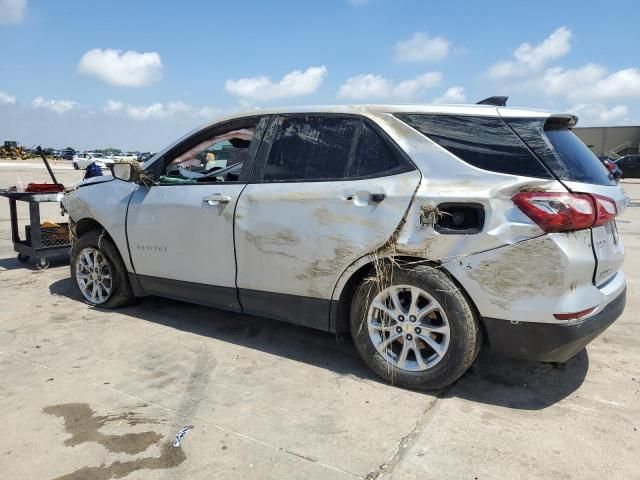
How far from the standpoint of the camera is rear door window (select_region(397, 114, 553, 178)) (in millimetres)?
3107

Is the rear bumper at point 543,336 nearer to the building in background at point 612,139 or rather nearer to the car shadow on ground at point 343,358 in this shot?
the car shadow on ground at point 343,358

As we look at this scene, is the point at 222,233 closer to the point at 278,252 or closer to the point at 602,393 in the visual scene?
the point at 278,252

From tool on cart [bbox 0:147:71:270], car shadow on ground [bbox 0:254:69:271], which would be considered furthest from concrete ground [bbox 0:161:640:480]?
car shadow on ground [bbox 0:254:69:271]

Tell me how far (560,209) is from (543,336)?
2.39ft

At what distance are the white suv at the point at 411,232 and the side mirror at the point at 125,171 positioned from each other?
51 centimetres

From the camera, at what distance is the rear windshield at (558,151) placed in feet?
10.1

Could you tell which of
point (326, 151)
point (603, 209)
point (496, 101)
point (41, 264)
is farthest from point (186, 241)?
point (41, 264)

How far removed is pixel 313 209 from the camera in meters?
3.62

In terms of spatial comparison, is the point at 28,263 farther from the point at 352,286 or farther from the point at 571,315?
the point at 571,315

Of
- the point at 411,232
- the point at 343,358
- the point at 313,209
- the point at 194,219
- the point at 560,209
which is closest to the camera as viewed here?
the point at 560,209

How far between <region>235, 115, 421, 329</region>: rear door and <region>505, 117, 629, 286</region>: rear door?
0.72m

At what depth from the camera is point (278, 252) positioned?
380cm

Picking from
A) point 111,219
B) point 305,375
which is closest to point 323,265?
point 305,375

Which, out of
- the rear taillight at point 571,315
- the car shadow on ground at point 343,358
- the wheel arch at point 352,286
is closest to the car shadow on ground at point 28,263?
the car shadow on ground at point 343,358
